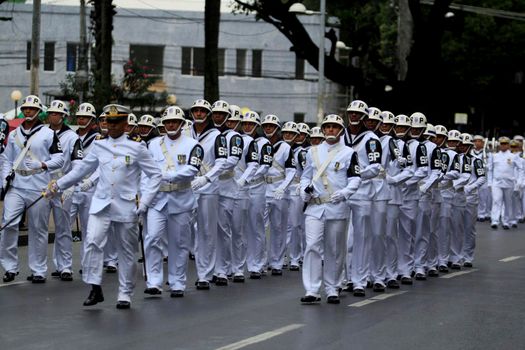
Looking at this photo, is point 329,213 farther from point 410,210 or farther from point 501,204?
point 501,204

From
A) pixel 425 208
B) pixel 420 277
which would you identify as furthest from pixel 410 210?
pixel 420 277

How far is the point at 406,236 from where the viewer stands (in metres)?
18.5

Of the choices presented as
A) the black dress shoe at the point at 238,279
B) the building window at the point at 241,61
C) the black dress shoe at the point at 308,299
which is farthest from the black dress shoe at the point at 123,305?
the building window at the point at 241,61

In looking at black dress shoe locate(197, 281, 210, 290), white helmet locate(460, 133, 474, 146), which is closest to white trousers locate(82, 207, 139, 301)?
black dress shoe locate(197, 281, 210, 290)

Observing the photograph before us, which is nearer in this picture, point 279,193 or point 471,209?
point 279,193

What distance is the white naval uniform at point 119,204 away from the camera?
1402 cm

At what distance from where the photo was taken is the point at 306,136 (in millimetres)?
22234

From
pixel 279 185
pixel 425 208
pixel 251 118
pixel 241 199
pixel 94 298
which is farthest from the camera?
pixel 279 185

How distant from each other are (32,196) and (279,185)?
15.0 ft

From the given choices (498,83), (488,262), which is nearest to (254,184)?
(488,262)

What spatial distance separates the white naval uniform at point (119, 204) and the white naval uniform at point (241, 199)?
345cm

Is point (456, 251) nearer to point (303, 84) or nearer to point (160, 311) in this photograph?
point (160, 311)

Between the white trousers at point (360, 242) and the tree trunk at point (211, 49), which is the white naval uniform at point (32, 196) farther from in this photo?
the tree trunk at point (211, 49)

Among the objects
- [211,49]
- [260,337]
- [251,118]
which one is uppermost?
[211,49]
